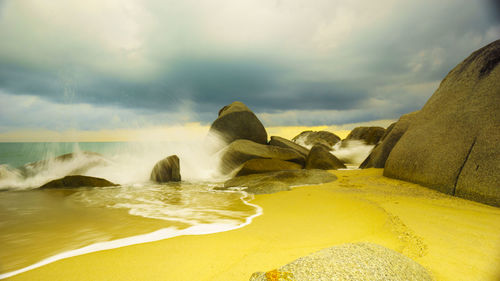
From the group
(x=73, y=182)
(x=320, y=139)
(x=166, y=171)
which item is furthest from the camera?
(x=320, y=139)

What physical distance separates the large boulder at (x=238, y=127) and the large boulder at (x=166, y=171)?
390cm

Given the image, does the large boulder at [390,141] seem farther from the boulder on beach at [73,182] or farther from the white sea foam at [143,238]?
the boulder on beach at [73,182]

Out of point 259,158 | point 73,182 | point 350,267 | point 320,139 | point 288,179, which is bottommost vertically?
point 350,267

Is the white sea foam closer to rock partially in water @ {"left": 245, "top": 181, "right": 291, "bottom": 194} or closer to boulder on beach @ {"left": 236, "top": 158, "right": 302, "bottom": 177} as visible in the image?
rock partially in water @ {"left": 245, "top": 181, "right": 291, "bottom": 194}

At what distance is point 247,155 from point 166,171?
288 cm

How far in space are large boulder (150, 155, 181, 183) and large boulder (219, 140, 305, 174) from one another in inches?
75.6

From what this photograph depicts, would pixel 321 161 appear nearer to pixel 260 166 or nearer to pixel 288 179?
pixel 260 166

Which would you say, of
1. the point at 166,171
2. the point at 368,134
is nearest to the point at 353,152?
the point at 368,134

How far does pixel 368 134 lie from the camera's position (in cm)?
1415

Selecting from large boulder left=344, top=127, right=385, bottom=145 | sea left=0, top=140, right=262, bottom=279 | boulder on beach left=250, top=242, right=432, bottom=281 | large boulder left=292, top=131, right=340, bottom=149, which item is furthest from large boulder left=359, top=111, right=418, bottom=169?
large boulder left=292, top=131, right=340, bottom=149

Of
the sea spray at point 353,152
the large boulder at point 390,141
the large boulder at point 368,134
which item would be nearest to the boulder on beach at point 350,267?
the large boulder at point 390,141

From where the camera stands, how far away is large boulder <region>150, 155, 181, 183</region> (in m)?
7.47

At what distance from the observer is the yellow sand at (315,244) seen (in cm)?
154

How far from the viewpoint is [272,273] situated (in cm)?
113
